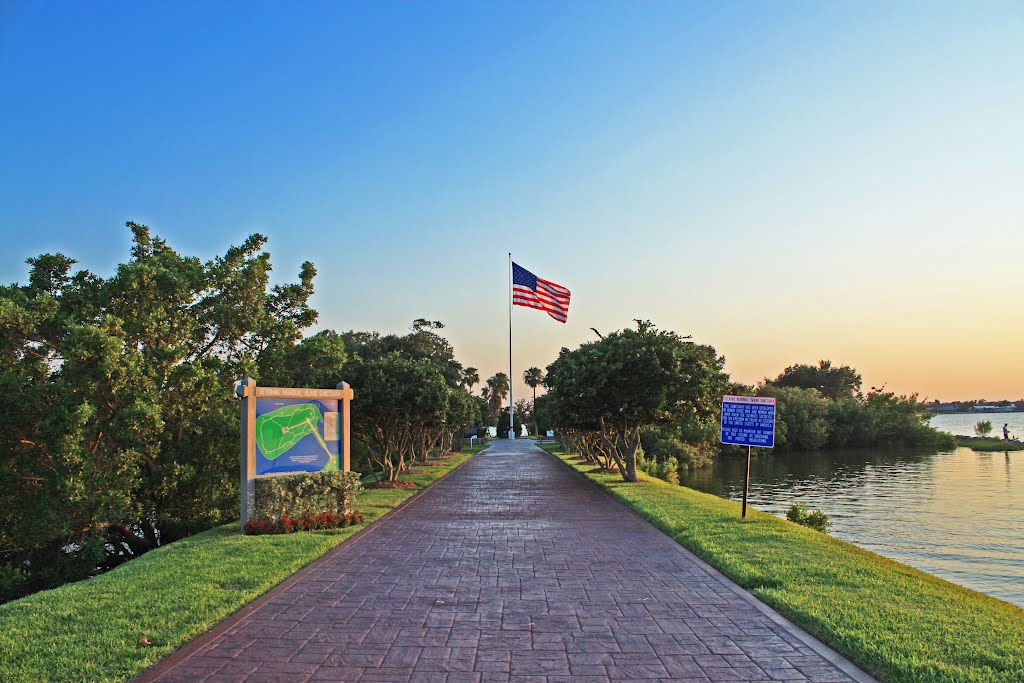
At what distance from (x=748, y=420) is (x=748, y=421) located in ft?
0.06

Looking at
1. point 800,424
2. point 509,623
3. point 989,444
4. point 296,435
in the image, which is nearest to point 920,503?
point 296,435

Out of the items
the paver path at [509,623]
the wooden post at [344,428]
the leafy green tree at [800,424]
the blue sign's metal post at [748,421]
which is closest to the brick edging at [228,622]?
the paver path at [509,623]

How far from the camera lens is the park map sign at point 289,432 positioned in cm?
1129

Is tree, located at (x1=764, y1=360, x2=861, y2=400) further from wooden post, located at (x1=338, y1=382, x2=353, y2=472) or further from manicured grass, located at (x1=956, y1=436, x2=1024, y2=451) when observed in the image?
wooden post, located at (x1=338, y1=382, x2=353, y2=472)

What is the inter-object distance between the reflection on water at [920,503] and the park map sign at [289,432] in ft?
36.0

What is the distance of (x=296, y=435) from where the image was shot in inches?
475

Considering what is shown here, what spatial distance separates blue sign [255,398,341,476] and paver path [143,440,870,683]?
92.2 inches

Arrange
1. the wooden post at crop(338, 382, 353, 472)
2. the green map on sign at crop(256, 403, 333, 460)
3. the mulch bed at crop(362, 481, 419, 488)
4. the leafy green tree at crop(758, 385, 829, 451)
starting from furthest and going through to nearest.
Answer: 1. the leafy green tree at crop(758, 385, 829, 451)
2. the mulch bed at crop(362, 481, 419, 488)
3. the wooden post at crop(338, 382, 353, 472)
4. the green map on sign at crop(256, 403, 333, 460)

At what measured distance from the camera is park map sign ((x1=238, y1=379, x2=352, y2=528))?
444 inches

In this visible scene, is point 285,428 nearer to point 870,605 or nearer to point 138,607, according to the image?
point 138,607

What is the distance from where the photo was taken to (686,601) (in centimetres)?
695

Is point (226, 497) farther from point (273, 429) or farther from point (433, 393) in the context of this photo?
point (433, 393)

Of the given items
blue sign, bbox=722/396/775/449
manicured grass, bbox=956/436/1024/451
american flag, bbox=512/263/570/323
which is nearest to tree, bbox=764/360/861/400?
manicured grass, bbox=956/436/1024/451

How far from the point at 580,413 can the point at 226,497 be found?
9.99 meters
